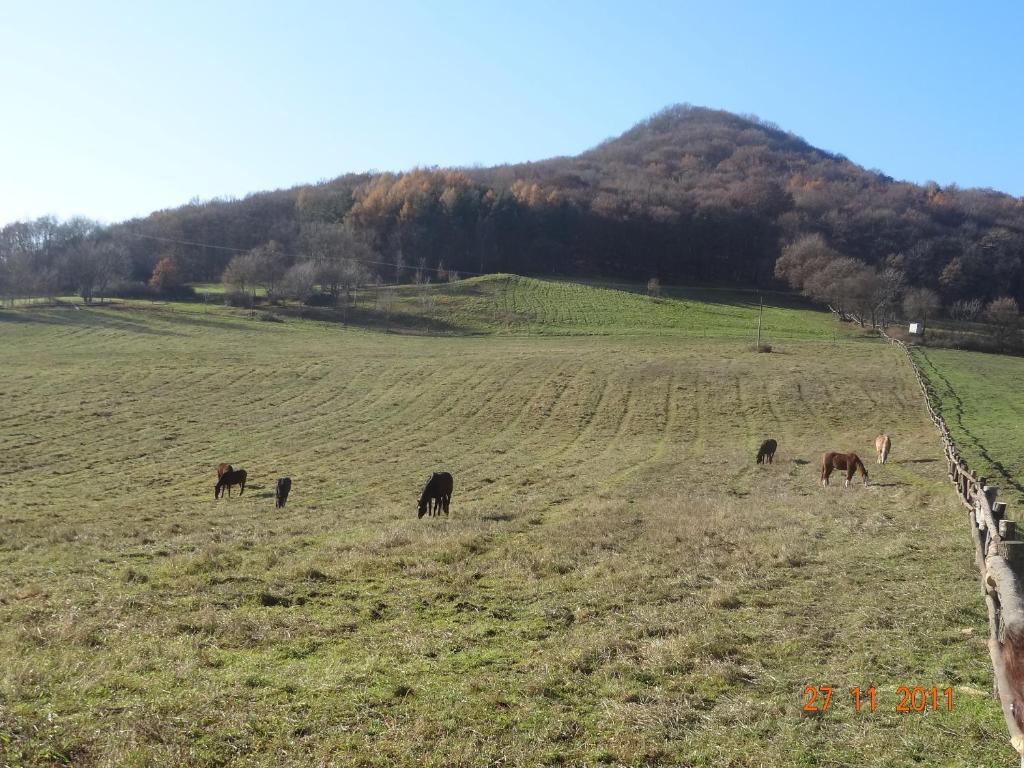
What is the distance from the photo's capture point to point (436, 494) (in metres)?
18.1

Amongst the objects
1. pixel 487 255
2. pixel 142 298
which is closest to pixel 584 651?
pixel 142 298

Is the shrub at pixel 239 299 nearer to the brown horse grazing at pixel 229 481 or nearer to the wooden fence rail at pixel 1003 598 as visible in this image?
the brown horse grazing at pixel 229 481

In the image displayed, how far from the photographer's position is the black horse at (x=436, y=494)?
17695 millimetres

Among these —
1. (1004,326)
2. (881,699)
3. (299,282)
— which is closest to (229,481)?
(881,699)

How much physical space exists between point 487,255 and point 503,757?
11741 centimetres

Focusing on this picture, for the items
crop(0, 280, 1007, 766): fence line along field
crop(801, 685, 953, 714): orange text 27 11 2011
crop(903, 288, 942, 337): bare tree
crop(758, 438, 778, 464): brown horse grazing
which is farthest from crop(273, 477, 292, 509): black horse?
crop(903, 288, 942, 337): bare tree

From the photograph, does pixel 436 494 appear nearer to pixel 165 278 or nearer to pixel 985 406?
pixel 985 406

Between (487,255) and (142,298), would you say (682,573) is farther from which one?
(487,255)

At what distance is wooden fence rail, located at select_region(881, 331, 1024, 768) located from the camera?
4086 millimetres

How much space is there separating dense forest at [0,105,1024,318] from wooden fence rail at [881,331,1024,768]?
245ft

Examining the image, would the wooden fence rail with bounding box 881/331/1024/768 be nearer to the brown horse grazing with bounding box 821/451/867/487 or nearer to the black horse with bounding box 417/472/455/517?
the brown horse grazing with bounding box 821/451/867/487

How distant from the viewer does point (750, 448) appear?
31547 mm

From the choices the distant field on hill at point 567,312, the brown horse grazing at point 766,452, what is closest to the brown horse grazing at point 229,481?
the brown horse grazing at point 766,452

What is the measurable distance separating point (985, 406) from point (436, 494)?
33.5 m
